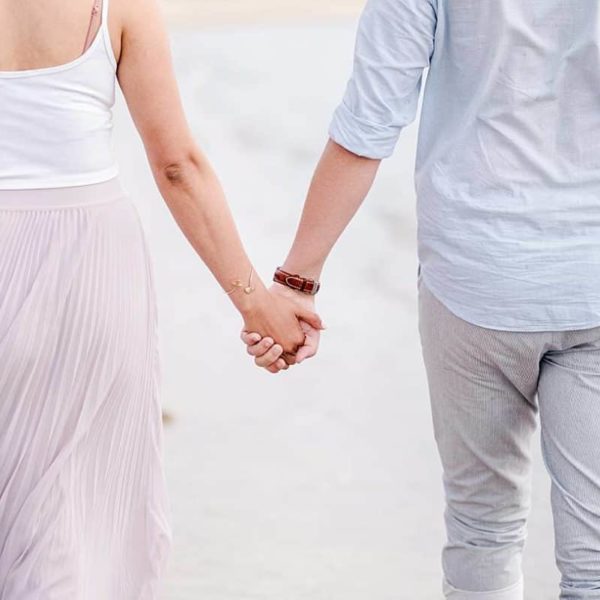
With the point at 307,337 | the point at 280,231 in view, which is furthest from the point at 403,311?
the point at 307,337

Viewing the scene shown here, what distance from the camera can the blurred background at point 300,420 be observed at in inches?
137

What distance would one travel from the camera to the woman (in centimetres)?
220

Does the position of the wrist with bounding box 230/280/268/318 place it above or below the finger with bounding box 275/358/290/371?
above

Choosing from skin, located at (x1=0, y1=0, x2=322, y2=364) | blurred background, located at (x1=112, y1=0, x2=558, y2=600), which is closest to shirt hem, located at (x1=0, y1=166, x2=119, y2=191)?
skin, located at (x1=0, y1=0, x2=322, y2=364)

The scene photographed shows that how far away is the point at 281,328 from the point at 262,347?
7cm

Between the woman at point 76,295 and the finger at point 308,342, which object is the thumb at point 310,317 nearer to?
the finger at point 308,342

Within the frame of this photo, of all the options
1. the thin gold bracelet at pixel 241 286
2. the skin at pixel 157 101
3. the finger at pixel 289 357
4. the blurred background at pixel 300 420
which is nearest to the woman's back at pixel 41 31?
the skin at pixel 157 101

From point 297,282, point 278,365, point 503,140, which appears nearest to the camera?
point 503,140

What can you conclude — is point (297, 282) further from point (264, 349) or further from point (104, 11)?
point (104, 11)

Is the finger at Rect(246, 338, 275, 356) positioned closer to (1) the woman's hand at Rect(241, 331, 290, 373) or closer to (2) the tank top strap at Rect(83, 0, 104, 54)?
(1) the woman's hand at Rect(241, 331, 290, 373)

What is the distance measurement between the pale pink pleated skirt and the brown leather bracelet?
34cm

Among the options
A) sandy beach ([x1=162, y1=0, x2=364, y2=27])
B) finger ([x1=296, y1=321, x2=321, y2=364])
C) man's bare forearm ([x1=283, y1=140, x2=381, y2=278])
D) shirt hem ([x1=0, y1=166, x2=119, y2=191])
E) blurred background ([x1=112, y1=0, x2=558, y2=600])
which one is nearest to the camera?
shirt hem ([x1=0, y1=166, x2=119, y2=191])

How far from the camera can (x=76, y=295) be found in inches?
88.7

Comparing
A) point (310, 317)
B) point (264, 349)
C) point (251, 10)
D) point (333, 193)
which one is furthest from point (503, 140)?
point (251, 10)
